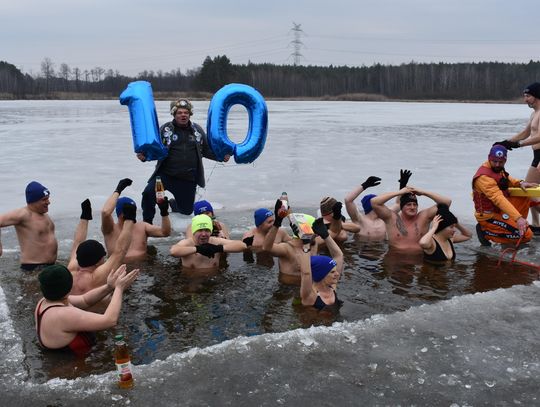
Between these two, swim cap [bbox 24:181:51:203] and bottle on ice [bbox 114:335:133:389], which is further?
swim cap [bbox 24:181:51:203]

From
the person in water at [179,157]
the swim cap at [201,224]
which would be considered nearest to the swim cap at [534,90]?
the person in water at [179,157]

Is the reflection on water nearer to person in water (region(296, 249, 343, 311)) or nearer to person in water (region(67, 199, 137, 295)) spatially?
person in water (region(296, 249, 343, 311))

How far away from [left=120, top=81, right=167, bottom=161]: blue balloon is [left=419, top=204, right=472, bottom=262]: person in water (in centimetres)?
335

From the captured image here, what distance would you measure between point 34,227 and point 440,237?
426cm

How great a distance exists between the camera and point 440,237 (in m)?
5.70

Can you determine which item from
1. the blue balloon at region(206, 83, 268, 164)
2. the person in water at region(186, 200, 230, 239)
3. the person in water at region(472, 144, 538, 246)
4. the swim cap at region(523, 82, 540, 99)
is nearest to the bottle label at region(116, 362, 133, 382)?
the person in water at region(186, 200, 230, 239)

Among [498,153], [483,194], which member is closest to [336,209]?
[483,194]

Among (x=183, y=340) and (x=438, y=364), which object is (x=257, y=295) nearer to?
(x=183, y=340)

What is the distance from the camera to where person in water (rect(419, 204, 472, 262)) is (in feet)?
18.0

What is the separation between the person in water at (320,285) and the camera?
13.9 feet

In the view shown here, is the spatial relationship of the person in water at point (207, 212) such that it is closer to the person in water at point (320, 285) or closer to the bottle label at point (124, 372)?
the person in water at point (320, 285)

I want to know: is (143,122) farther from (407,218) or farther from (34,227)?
(407,218)

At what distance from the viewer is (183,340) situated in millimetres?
3793

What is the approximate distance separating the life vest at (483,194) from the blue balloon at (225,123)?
277 centimetres
